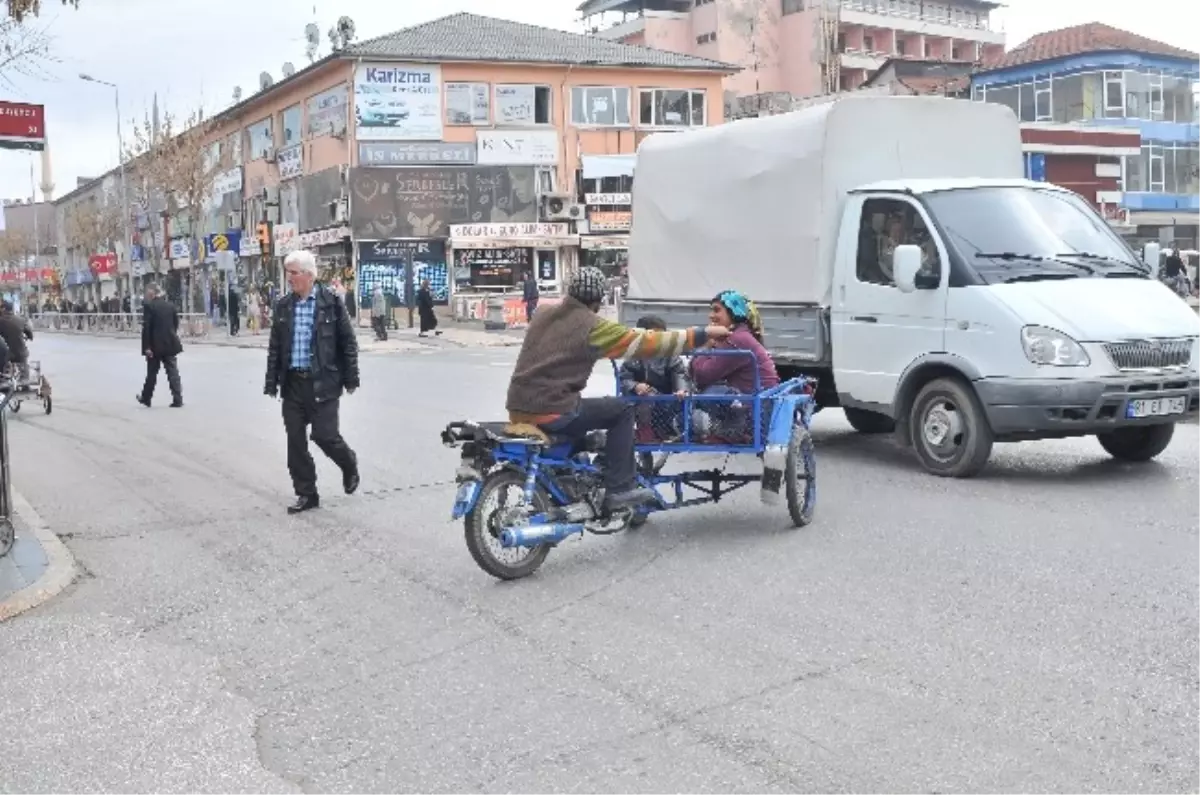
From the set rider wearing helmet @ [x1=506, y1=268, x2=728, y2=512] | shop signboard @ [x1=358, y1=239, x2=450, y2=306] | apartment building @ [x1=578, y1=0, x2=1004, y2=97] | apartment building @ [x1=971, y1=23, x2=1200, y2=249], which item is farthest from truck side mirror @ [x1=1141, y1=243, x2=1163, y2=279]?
apartment building @ [x1=578, y1=0, x2=1004, y2=97]

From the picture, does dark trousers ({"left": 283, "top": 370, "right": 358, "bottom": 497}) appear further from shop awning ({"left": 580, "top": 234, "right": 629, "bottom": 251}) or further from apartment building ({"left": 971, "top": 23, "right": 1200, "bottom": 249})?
apartment building ({"left": 971, "top": 23, "right": 1200, "bottom": 249})

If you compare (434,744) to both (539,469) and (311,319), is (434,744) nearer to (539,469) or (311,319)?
(539,469)

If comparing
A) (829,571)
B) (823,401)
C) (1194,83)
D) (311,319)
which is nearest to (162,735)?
(829,571)

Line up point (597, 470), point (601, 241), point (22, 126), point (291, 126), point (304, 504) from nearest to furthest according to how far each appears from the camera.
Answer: point (597, 470) → point (304, 504) → point (22, 126) → point (601, 241) → point (291, 126)

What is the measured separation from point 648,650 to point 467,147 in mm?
43295

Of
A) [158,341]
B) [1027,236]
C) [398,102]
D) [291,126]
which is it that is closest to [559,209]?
[398,102]

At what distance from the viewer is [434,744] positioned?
4.60 m

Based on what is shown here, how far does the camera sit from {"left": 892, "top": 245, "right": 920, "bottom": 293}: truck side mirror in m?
9.72

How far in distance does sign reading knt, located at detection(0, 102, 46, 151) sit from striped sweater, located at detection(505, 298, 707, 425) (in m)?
8.39

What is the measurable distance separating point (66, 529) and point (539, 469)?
4.20 m

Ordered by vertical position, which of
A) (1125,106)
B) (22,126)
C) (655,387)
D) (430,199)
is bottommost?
(655,387)

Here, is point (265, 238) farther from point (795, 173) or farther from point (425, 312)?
point (795, 173)

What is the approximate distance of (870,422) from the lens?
12539mm

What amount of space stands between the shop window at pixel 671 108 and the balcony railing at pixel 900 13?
28763 mm
